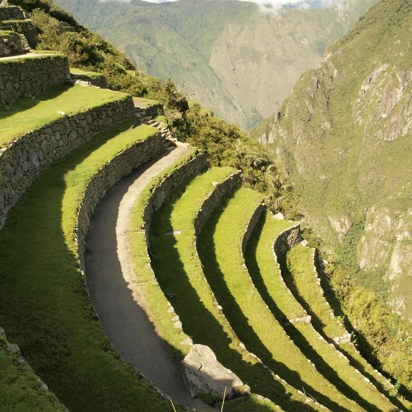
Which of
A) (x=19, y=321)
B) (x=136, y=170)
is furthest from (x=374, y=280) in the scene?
(x=19, y=321)

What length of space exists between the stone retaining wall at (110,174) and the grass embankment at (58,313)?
711mm

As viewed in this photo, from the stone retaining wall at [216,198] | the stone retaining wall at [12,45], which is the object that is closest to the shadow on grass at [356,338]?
the stone retaining wall at [216,198]

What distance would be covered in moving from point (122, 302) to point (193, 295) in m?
3.03

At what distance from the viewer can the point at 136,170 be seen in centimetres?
2422

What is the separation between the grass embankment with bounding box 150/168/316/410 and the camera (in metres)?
12.6

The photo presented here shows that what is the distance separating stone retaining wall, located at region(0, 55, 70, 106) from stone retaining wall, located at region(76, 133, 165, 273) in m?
6.07

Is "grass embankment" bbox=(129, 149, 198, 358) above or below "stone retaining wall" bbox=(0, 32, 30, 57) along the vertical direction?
below

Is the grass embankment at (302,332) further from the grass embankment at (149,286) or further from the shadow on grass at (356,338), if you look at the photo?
the grass embankment at (149,286)

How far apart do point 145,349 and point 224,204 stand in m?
15.3

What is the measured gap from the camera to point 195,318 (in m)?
14.9

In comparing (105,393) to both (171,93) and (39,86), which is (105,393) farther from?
(171,93)

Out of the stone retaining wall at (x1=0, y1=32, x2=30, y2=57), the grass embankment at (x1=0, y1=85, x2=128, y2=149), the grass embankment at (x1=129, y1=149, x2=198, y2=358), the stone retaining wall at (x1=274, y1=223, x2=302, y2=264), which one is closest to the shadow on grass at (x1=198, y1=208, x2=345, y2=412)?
the grass embankment at (x1=129, y1=149, x2=198, y2=358)

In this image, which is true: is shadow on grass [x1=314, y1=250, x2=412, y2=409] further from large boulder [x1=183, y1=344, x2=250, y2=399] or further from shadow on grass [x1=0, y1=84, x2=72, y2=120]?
shadow on grass [x1=0, y1=84, x2=72, y2=120]

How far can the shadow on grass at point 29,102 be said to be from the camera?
66.9 ft
